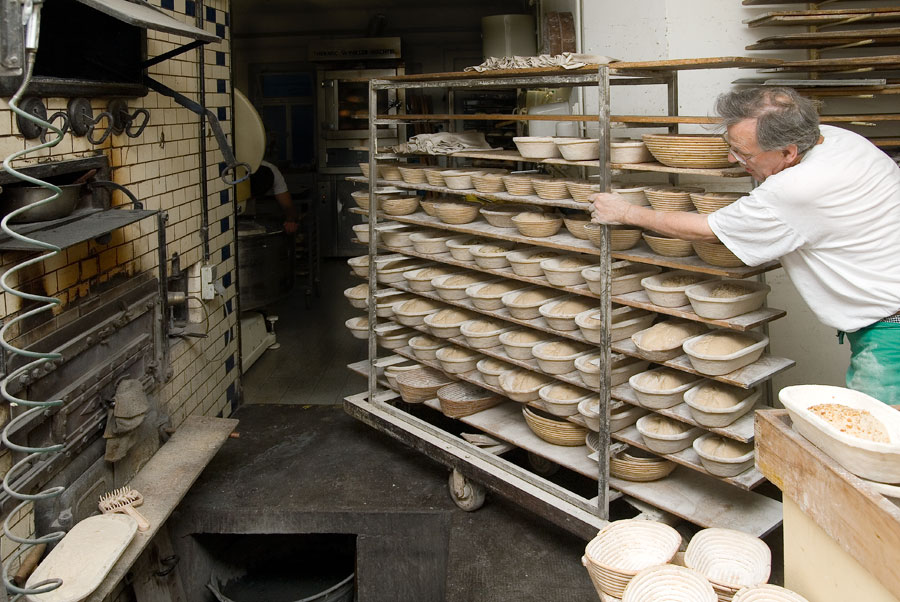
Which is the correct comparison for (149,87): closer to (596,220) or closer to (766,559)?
(596,220)

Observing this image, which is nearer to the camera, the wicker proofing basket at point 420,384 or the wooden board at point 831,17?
the wooden board at point 831,17

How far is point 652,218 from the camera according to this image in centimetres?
296

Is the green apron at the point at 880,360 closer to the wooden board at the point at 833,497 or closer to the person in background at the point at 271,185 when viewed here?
the wooden board at the point at 833,497

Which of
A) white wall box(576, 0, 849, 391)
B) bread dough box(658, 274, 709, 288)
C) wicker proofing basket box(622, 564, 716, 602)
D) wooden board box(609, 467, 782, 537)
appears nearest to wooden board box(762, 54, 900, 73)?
white wall box(576, 0, 849, 391)

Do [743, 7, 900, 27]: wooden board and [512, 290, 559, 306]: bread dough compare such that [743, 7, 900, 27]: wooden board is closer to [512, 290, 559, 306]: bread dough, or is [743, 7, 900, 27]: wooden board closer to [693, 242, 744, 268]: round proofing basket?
[693, 242, 744, 268]: round proofing basket

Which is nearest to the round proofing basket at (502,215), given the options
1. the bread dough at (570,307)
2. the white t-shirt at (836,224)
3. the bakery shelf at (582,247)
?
the bakery shelf at (582,247)

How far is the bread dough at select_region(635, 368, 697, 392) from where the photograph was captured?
3240 mm

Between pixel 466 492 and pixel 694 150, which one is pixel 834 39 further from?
pixel 466 492

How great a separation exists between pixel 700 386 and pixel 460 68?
7.14 meters

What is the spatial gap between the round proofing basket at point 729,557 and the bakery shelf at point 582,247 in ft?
3.76

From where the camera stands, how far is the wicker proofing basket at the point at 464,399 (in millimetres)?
4180

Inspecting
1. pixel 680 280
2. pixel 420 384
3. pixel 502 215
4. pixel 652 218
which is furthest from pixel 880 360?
pixel 420 384

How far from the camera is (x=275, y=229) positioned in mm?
6469

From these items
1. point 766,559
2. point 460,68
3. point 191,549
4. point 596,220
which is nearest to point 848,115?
point 596,220
